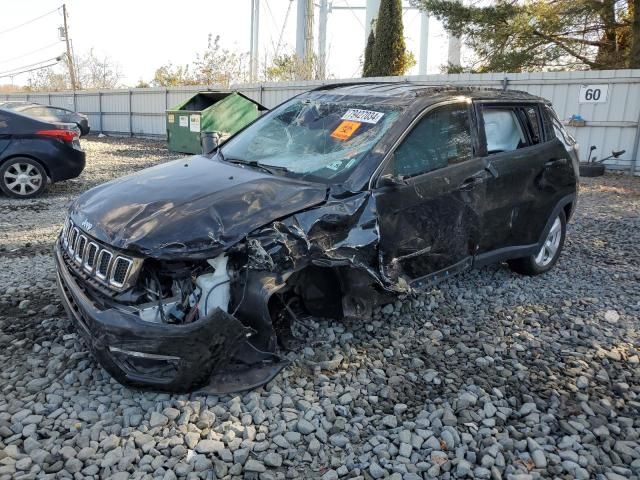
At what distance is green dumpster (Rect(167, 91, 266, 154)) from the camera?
1480 centimetres

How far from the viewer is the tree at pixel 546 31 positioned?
1450 cm

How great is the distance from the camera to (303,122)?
168 inches

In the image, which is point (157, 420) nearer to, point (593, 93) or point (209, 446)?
point (209, 446)

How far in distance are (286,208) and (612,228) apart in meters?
5.95

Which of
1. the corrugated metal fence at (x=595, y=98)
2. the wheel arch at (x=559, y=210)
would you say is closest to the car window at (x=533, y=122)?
the wheel arch at (x=559, y=210)

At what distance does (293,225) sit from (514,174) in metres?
2.32

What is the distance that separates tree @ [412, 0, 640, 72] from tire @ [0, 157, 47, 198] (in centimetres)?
1230

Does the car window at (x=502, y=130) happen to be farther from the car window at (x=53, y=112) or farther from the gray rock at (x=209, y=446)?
the car window at (x=53, y=112)

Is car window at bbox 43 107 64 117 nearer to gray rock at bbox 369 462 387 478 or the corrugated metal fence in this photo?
the corrugated metal fence

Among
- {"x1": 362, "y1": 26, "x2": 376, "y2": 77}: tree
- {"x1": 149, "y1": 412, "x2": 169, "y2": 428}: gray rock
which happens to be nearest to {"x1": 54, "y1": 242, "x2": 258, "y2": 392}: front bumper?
{"x1": 149, "y1": 412, "x2": 169, "y2": 428}: gray rock

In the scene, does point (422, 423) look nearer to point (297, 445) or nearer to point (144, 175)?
point (297, 445)

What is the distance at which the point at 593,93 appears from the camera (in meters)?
12.3

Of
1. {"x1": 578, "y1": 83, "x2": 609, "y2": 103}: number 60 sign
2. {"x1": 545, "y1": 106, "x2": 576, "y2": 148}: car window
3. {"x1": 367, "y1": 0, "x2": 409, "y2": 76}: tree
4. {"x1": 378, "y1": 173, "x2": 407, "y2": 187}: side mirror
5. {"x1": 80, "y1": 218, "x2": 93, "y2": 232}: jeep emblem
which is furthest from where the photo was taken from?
{"x1": 367, "y1": 0, "x2": 409, "y2": 76}: tree

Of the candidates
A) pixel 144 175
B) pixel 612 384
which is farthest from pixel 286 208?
pixel 612 384
